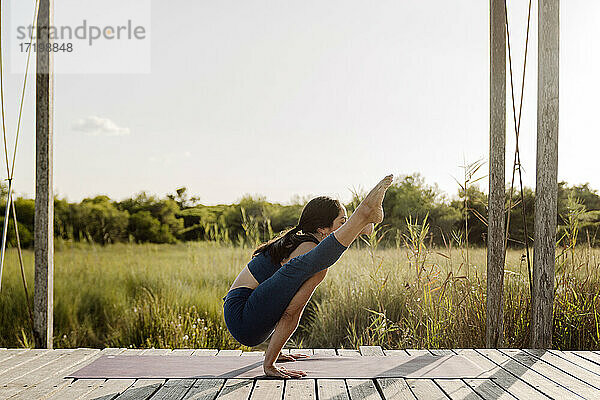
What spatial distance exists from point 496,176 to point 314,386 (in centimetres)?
173

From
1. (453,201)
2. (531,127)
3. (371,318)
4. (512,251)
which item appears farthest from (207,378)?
(531,127)

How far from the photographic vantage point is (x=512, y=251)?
4094 millimetres

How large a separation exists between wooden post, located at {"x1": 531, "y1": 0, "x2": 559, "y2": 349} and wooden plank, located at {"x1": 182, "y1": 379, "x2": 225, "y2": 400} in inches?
69.7

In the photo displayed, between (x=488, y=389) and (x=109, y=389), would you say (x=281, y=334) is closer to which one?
(x=109, y=389)

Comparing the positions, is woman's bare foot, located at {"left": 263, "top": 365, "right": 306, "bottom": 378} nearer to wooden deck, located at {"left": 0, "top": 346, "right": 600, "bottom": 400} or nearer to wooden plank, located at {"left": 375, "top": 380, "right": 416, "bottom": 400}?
wooden deck, located at {"left": 0, "top": 346, "right": 600, "bottom": 400}

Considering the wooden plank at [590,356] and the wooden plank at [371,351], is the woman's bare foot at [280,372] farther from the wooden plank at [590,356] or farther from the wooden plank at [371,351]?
the wooden plank at [590,356]

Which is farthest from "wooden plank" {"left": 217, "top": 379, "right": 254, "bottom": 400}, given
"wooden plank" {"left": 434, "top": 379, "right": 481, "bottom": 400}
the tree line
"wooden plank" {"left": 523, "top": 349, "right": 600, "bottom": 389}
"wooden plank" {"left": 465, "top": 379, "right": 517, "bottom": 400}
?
the tree line

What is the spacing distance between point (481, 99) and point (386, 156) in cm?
93

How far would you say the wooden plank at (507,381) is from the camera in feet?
7.23

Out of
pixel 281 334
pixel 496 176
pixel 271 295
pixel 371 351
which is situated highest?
pixel 496 176

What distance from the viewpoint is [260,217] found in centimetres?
548

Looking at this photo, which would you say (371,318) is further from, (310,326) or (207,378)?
(207,378)

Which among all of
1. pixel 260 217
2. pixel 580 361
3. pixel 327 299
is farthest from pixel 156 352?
pixel 260 217

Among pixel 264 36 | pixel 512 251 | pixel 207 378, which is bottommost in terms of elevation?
pixel 207 378
